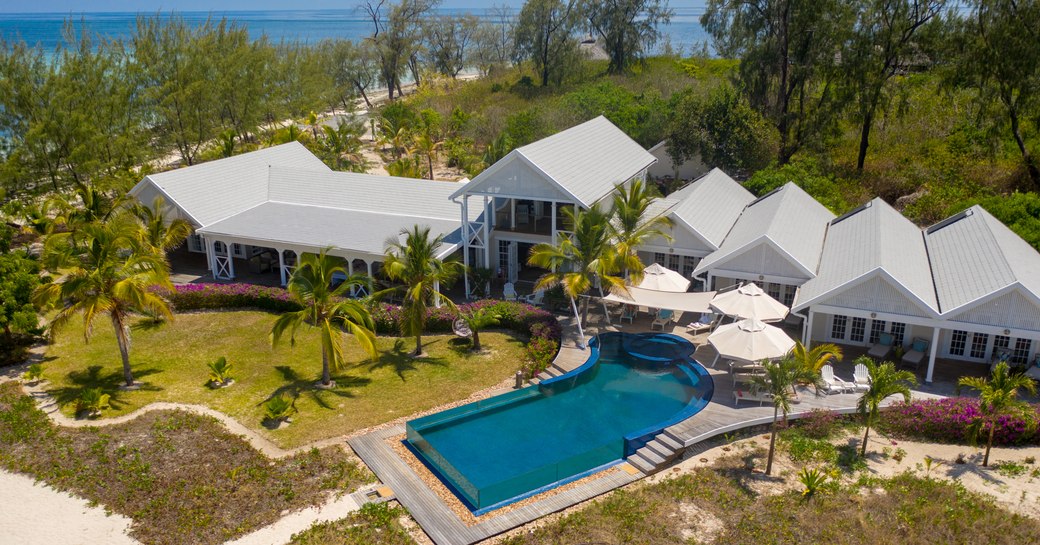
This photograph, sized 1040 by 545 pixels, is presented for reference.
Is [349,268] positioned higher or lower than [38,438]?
higher

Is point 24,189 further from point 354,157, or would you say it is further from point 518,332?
point 518,332

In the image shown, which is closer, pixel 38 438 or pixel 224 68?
pixel 38 438

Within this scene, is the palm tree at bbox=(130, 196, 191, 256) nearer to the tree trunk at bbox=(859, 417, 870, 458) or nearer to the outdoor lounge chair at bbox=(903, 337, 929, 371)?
the tree trunk at bbox=(859, 417, 870, 458)

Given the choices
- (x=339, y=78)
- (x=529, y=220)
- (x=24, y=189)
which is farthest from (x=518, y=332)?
(x=339, y=78)

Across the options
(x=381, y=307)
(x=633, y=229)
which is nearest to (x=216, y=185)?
(x=381, y=307)

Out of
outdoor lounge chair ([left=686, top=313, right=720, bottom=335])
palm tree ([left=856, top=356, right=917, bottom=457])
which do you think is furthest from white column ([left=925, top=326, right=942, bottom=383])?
outdoor lounge chair ([left=686, top=313, right=720, bottom=335])
